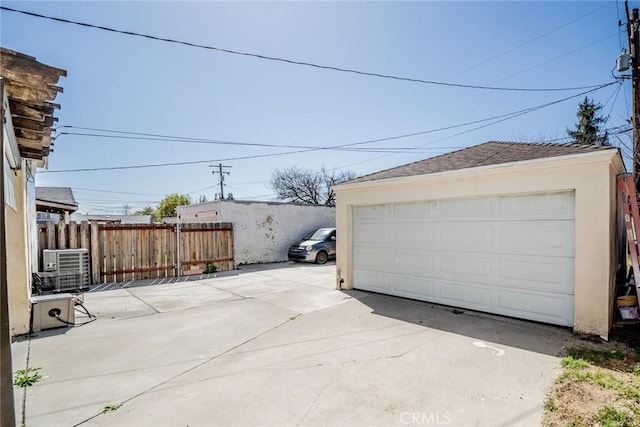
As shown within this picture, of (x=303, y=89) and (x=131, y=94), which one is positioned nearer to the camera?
(x=131, y=94)

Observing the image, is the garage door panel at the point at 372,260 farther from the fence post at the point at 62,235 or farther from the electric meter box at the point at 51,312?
the fence post at the point at 62,235

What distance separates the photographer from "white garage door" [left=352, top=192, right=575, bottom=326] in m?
4.86

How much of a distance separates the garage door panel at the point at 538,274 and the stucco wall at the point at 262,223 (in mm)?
9780

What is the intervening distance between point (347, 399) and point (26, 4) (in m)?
6.22

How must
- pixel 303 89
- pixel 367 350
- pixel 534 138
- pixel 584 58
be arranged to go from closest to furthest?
pixel 367 350 → pixel 584 58 → pixel 303 89 → pixel 534 138

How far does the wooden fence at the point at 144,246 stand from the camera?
8969 millimetres

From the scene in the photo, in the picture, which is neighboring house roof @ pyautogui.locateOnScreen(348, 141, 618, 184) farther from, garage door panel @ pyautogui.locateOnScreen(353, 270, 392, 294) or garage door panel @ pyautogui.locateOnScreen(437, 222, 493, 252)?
garage door panel @ pyautogui.locateOnScreen(353, 270, 392, 294)

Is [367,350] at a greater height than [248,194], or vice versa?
[248,194]

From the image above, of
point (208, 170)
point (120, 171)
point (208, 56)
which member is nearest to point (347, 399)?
point (208, 56)

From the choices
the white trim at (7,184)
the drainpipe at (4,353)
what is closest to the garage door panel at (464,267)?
the drainpipe at (4,353)

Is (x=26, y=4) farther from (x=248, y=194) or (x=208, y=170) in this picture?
(x=248, y=194)

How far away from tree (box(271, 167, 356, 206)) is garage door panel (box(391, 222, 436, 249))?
76.5 ft

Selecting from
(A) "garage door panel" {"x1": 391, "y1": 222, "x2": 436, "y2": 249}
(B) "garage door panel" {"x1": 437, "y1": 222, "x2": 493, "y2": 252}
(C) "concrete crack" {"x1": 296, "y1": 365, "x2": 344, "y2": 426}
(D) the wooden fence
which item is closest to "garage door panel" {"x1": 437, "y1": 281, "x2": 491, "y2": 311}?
(B) "garage door panel" {"x1": 437, "y1": 222, "x2": 493, "y2": 252}

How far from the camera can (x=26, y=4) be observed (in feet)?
13.6
